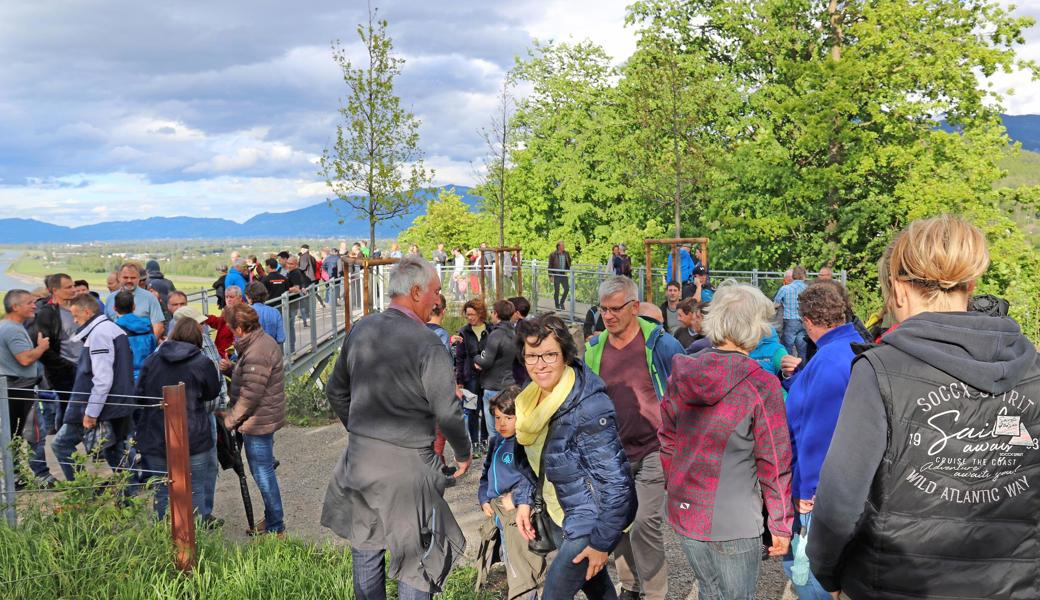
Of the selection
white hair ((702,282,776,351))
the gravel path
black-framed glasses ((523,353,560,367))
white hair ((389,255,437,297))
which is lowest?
the gravel path

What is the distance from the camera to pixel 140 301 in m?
8.84

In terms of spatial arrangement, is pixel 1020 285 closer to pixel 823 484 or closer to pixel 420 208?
pixel 420 208

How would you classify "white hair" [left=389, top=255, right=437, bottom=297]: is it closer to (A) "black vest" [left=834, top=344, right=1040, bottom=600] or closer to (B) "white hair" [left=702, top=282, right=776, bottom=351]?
(B) "white hair" [left=702, top=282, right=776, bottom=351]

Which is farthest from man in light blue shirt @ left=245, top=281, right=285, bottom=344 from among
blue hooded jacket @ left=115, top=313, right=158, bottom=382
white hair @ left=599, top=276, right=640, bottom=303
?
white hair @ left=599, top=276, right=640, bottom=303

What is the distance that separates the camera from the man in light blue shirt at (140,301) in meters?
8.06

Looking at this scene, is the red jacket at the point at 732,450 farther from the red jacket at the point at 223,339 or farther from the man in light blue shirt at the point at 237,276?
the man in light blue shirt at the point at 237,276

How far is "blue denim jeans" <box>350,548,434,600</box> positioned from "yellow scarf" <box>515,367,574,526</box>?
753 millimetres

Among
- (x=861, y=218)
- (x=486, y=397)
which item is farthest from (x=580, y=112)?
(x=486, y=397)

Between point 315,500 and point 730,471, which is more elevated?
point 730,471

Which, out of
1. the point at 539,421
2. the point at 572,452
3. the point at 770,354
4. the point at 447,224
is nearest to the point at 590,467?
the point at 572,452

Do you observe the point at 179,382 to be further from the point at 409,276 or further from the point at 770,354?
the point at 770,354

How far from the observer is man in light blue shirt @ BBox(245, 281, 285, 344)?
29.5 feet

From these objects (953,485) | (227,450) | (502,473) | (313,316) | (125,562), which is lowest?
(125,562)

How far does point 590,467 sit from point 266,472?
378 centimetres
